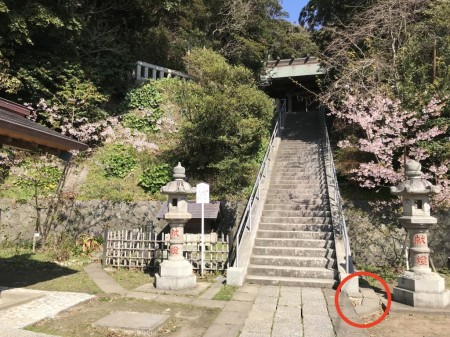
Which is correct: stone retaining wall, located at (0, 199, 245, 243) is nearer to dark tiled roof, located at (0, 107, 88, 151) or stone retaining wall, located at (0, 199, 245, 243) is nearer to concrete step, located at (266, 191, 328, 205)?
concrete step, located at (266, 191, 328, 205)

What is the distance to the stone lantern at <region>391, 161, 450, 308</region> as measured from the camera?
652 centimetres

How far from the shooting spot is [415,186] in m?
7.05

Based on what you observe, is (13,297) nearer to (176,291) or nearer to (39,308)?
(39,308)

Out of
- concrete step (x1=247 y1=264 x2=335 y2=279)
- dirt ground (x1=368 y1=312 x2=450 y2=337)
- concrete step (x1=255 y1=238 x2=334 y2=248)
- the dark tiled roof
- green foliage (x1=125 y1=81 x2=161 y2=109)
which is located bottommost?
dirt ground (x1=368 y1=312 x2=450 y2=337)

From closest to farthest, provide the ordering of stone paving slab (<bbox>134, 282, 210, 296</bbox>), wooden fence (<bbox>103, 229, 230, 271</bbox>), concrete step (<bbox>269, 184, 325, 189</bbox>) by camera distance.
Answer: stone paving slab (<bbox>134, 282, 210, 296</bbox>), wooden fence (<bbox>103, 229, 230, 271</bbox>), concrete step (<bbox>269, 184, 325, 189</bbox>)

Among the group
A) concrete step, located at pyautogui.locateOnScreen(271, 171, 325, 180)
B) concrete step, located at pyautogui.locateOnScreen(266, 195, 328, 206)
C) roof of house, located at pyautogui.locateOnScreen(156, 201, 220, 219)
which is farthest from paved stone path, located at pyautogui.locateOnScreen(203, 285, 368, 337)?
concrete step, located at pyautogui.locateOnScreen(271, 171, 325, 180)

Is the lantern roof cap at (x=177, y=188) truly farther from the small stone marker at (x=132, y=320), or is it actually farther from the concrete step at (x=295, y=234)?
the small stone marker at (x=132, y=320)

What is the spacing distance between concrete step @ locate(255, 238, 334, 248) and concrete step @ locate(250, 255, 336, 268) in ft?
1.84

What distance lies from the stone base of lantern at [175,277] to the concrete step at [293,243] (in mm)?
2409

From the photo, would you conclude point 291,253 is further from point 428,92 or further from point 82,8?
point 82,8

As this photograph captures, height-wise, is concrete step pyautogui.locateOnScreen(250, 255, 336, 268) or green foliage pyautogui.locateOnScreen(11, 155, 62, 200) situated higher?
green foliage pyautogui.locateOnScreen(11, 155, 62, 200)

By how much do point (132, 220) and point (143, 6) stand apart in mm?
13720

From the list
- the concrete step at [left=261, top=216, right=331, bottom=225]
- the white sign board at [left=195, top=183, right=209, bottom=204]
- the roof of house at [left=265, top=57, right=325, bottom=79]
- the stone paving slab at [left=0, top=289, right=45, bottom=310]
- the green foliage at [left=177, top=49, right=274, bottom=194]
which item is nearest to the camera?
the stone paving slab at [left=0, top=289, right=45, bottom=310]

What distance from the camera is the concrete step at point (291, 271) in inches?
316
